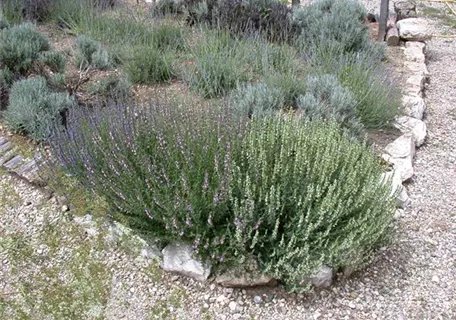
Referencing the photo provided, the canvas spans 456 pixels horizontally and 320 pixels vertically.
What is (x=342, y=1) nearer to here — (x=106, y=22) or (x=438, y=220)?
(x=106, y=22)

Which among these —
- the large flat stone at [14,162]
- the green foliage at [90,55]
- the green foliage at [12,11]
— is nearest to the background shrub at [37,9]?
the green foliage at [12,11]

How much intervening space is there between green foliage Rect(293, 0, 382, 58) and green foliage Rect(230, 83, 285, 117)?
3.70 ft

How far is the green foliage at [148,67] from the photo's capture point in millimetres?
4457

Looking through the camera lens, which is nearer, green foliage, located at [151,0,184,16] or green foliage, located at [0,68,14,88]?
green foliage, located at [0,68,14,88]

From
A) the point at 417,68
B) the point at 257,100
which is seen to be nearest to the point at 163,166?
the point at 257,100

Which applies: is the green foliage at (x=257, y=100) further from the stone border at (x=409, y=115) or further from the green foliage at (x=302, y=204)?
the stone border at (x=409, y=115)

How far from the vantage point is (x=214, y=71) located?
4215mm

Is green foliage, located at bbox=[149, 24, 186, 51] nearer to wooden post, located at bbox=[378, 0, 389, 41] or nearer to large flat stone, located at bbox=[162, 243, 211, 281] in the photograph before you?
wooden post, located at bbox=[378, 0, 389, 41]

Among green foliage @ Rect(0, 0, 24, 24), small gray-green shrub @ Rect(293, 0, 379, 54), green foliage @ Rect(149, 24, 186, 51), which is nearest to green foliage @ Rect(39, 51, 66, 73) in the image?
green foliage @ Rect(149, 24, 186, 51)

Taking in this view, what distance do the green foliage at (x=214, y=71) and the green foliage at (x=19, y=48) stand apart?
4.27 feet

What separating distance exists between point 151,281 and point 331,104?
1852 mm

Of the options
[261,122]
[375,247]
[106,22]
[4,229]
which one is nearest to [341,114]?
[261,122]

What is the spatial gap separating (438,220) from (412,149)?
82 centimetres

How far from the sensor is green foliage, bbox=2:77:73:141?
362 centimetres
